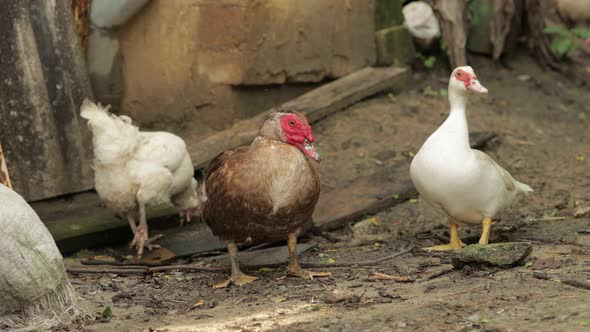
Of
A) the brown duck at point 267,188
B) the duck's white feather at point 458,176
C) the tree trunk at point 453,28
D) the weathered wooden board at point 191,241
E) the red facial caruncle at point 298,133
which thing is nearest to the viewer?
the brown duck at point 267,188

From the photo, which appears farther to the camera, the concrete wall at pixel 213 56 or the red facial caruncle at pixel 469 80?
the concrete wall at pixel 213 56

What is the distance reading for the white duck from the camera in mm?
5344

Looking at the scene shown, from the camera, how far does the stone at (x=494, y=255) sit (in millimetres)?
4727

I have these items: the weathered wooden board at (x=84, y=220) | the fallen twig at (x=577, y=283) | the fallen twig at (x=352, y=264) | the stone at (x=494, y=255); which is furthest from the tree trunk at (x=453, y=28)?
the fallen twig at (x=577, y=283)

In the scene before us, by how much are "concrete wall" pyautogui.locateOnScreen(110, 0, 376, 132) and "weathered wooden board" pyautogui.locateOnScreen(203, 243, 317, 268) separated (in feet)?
6.70

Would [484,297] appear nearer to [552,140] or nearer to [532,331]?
[532,331]

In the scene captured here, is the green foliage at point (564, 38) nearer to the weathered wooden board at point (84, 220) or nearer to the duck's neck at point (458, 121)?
the duck's neck at point (458, 121)

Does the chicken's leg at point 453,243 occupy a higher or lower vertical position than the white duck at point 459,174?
lower

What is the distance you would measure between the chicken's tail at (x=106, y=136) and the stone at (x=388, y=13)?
3600mm

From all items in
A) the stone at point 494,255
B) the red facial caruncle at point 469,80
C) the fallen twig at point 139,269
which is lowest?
the fallen twig at point 139,269

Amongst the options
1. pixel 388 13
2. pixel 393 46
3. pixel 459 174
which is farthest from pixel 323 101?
pixel 459 174

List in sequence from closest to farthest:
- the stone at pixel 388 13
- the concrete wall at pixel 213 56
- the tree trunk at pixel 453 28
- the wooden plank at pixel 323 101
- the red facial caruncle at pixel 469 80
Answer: the red facial caruncle at pixel 469 80 < the wooden plank at pixel 323 101 < the concrete wall at pixel 213 56 < the stone at pixel 388 13 < the tree trunk at pixel 453 28

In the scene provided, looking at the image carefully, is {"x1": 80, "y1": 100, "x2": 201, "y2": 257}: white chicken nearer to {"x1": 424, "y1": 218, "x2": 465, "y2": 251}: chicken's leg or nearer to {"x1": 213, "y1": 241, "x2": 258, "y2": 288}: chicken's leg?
{"x1": 213, "y1": 241, "x2": 258, "y2": 288}: chicken's leg

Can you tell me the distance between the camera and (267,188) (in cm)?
495
